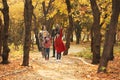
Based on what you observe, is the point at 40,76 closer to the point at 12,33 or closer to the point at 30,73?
the point at 30,73

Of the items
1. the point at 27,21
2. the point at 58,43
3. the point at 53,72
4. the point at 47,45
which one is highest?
the point at 27,21

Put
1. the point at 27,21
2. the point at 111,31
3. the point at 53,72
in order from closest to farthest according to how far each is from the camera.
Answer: the point at 111,31 < the point at 53,72 < the point at 27,21

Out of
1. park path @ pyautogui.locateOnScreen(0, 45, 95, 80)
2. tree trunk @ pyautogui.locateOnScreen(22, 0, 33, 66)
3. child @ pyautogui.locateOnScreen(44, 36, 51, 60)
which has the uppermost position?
tree trunk @ pyautogui.locateOnScreen(22, 0, 33, 66)

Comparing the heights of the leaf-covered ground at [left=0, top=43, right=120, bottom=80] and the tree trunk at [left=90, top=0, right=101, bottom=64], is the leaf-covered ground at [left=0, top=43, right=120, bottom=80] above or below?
below

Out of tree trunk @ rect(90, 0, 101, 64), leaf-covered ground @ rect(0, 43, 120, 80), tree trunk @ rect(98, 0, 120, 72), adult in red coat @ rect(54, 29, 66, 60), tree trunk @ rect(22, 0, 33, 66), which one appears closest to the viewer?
leaf-covered ground @ rect(0, 43, 120, 80)

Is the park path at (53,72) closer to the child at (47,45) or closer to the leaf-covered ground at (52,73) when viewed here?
the leaf-covered ground at (52,73)

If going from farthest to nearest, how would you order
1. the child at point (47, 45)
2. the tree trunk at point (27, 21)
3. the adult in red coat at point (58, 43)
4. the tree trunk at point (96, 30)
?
the child at point (47, 45) → the adult in red coat at point (58, 43) → the tree trunk at point (96, 30) → the tree trunk at point (27, 21)

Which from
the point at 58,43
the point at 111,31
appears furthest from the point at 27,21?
the point at 58,43

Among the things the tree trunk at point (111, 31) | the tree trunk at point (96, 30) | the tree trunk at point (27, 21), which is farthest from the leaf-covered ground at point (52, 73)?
the tree trunk at point (96, 30)

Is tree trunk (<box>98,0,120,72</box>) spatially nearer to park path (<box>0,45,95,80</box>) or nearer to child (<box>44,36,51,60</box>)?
park path (<box>0,45,95,80</box>)

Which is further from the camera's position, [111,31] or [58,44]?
[58,44]

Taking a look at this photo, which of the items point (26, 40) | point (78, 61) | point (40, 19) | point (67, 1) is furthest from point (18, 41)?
point (26, 40)

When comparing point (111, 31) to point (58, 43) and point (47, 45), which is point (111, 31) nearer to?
point (58, 43)

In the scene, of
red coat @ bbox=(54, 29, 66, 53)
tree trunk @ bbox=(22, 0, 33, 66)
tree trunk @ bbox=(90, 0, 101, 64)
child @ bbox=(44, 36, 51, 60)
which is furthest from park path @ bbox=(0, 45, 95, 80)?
tree trunk @ bbox=(90, 0, 101, 64)
